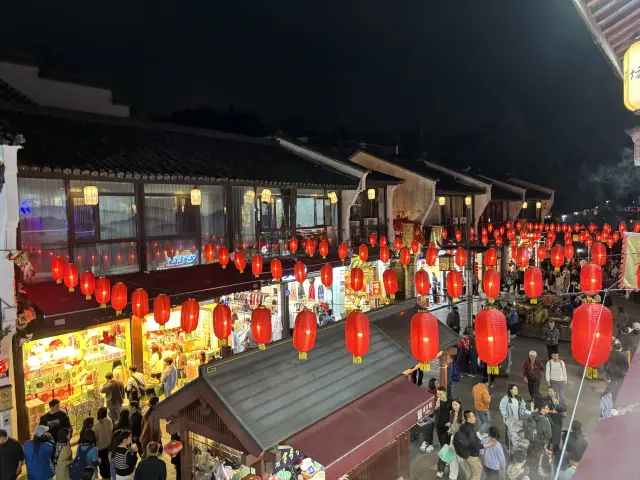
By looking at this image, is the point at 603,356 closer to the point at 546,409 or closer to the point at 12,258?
the point at 546,409

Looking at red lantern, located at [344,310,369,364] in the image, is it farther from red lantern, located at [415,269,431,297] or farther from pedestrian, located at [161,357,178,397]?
pedestrian, located at [161,357,178,397]

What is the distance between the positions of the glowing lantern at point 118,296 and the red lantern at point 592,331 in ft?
29.6

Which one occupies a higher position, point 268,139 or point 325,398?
point 268,139

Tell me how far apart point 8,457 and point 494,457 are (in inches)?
334

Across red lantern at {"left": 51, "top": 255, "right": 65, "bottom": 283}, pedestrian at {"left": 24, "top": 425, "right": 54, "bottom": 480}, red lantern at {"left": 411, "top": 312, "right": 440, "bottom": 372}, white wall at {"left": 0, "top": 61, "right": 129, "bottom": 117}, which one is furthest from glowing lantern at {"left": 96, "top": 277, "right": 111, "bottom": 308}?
white wall at {"left": 0, "top": 61, "right": 129, "bottom": 117}

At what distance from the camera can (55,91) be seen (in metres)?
18.8

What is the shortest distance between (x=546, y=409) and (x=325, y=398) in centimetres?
476

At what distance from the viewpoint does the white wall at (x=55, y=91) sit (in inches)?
696

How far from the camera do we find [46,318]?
392 inches

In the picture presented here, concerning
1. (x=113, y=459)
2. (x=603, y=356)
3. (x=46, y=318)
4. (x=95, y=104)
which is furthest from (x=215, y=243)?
(x=603, y=356)

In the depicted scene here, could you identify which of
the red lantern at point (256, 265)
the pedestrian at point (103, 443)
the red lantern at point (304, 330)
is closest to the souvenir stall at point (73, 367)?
the pedestrian at point (103, 443)

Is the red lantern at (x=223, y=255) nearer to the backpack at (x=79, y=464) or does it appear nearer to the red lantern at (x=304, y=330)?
the red lantern at (x=304, y=330)

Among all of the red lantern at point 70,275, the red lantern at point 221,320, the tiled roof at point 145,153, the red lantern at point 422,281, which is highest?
the tiled roof at point 145,153

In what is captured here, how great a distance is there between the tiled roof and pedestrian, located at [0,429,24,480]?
5619 millimetres
